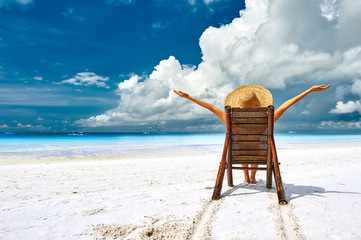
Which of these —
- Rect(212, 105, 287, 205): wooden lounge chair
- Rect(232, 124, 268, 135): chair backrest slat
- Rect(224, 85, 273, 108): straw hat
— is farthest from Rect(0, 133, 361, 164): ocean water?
Rect(232, 124, 268, 135): chair backrest slat

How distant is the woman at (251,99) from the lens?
4582 mm

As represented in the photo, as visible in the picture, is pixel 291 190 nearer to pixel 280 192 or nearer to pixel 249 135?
pixel 280 192

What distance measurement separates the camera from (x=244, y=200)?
4215mm

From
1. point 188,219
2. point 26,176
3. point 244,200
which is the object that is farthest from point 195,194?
point 26,176

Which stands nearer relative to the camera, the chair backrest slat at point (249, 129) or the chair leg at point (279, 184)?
the chair leg at point (279, 184)

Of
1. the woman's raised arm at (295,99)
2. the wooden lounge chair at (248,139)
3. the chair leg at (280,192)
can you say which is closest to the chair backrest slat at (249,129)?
the wooden lounge chair at (248,139)

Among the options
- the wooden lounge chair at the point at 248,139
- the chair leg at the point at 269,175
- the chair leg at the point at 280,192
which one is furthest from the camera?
the chair leg at the point at 269,175

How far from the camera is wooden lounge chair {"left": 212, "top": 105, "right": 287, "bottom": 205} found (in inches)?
173

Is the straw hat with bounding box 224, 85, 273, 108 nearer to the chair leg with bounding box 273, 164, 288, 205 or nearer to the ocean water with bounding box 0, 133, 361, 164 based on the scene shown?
the chair leg with bounding box 273, 164, 288, 205

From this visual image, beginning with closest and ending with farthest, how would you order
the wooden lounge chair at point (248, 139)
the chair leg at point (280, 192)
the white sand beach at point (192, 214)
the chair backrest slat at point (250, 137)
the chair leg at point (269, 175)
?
the white sand beach at point (192, 214), the chair leg at point (280, 192), the wooden lounge chair at point (248, 139), the chair backrest slat at point (250, 137), the chair leg at point (269, 175)

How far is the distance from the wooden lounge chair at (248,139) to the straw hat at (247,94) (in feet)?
1.59

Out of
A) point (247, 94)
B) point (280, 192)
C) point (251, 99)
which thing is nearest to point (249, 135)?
point (251, 99)

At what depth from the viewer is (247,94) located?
480 cm

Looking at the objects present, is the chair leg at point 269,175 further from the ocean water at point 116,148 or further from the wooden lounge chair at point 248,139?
the ocean water at point 116,148
